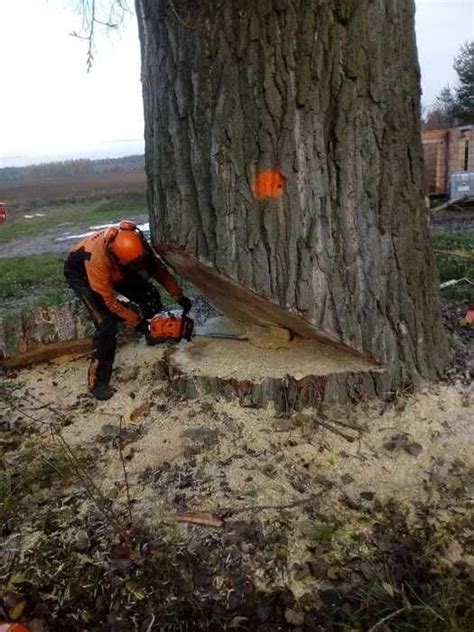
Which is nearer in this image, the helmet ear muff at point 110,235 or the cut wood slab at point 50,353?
the helmet ear muff at point 110,235

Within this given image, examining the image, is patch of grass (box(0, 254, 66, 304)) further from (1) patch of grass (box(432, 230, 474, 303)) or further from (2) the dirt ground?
(1) patch of grass (box(432, 230, 474, 303))

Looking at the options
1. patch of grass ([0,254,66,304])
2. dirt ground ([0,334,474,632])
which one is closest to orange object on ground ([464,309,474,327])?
dirt ground ([0,334,474,632])

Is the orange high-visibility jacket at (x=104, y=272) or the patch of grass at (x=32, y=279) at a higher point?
the orange high-visibility jacket at (x=104, y=272)

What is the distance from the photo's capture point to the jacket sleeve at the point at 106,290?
3408 mm

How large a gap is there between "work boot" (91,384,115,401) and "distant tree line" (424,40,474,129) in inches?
905

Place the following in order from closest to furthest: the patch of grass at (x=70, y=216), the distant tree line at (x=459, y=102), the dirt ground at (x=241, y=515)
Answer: the dirt ground at (x=241, y=515)
the patch of grass at (x=70, y=216)
the distant tree line at (x=459, y=102)

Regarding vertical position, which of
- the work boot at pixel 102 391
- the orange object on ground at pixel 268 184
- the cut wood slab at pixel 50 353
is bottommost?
the work boot at pixel 102 391

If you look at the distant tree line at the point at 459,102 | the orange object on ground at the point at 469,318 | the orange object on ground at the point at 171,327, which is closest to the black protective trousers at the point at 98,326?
the orange object on ground at the point at 171,327

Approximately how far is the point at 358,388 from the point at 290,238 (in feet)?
2.74

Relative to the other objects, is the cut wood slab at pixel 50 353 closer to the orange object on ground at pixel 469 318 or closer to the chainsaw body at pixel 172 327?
the chainsaw body at pixel 172 327

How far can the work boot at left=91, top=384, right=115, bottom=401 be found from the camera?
10.5 ft

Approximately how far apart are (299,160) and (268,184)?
169 millimetres

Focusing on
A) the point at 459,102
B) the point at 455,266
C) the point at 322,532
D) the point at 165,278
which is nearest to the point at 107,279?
the point at 165,278

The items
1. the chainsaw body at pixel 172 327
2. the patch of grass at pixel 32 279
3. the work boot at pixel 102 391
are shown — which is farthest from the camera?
the patch of grass at pixel 32 279
